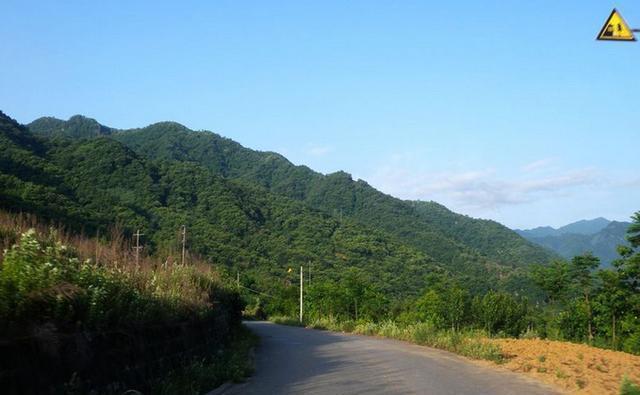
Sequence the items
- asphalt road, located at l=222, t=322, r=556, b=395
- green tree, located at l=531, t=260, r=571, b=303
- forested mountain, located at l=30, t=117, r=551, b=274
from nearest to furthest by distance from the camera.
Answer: asphalt road, located at l=222, t=322, r=556, b=395 < green tree, located at l=531, t=260, r=571, b=303 < forested mountain, located at l=30, t=117, r=551, b=274

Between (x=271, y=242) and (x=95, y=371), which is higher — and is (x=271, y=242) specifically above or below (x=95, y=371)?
above

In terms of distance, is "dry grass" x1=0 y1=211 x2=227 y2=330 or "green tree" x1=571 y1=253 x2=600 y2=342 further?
"green tree" x1=571 y1=253 x2=600 y2=342

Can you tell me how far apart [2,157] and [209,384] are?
46.2m

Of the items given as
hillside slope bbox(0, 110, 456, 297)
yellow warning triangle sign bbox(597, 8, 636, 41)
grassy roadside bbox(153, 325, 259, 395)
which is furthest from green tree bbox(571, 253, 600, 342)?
hillside slope bbox(0, 110, 456, 297)

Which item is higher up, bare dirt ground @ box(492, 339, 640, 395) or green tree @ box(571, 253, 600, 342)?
green tree @ box(571, 253, 600, 342)

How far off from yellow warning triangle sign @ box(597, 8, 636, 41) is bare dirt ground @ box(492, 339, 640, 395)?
689cm

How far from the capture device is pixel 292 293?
64.1m

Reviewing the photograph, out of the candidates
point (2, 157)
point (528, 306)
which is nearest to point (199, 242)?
point (2, 157)

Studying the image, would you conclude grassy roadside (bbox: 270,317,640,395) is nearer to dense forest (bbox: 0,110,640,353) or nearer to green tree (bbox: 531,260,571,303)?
dense forest (bbox: 0,110,640,353)

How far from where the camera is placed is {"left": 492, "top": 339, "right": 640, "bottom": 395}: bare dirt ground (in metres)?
12.4

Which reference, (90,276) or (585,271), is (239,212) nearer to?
(585,271)

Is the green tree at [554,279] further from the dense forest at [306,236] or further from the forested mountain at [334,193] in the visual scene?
the forested mountain at [334,193]

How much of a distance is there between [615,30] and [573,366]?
9189 millimetres

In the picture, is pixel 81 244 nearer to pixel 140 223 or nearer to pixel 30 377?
pixel 30 377
